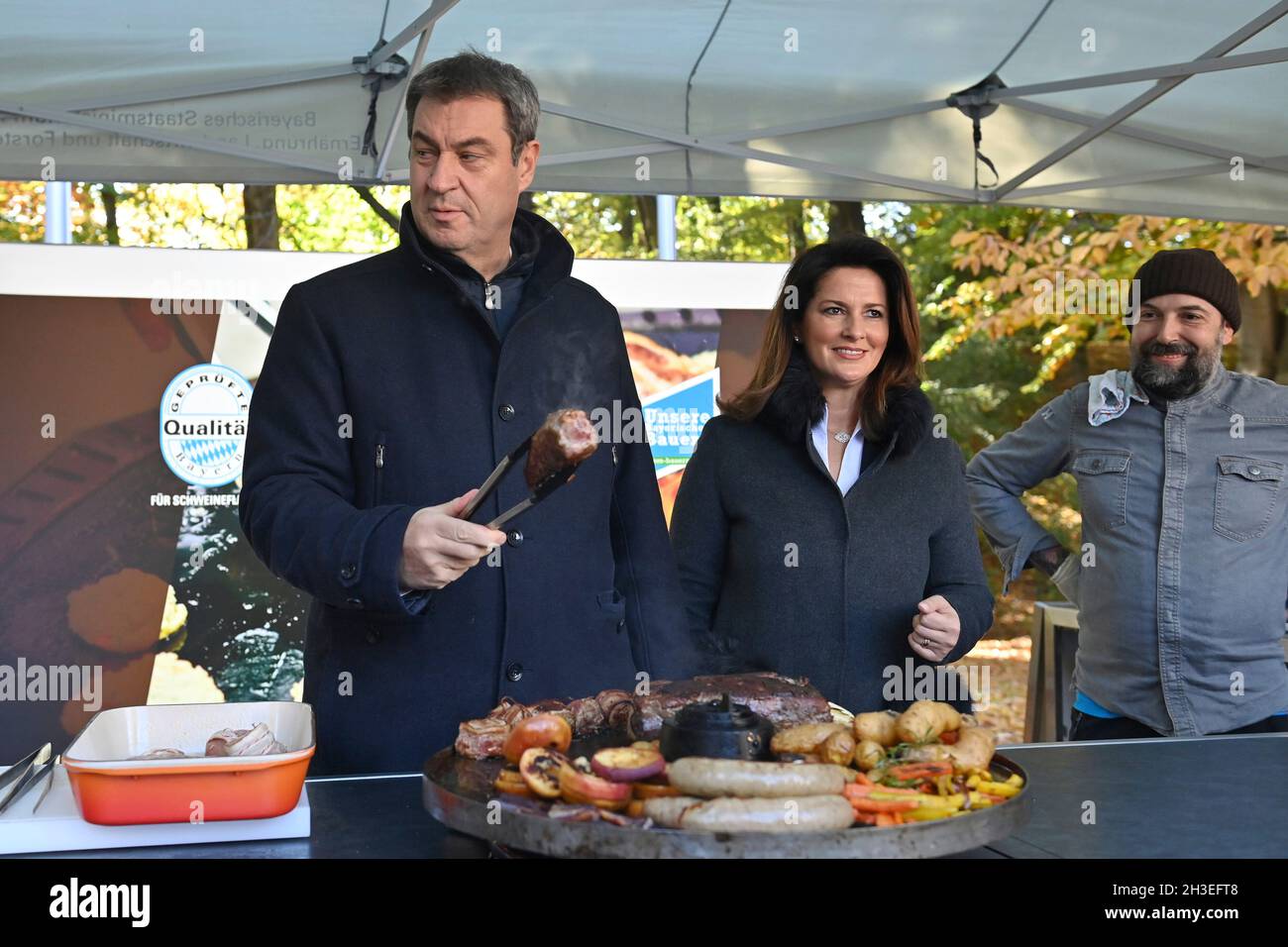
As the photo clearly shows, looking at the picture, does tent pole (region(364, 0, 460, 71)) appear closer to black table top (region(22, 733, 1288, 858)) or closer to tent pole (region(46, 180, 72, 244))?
tent pole (region(46, 180, 72, 244))

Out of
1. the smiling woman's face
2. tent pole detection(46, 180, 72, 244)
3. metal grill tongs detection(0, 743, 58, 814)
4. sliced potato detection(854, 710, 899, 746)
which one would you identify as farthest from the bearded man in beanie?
tent pole detection(46, 180, 72, 244)

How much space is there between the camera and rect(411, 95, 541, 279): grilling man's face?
230 cm

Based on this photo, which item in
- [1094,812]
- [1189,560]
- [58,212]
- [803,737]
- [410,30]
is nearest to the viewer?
[803,737]

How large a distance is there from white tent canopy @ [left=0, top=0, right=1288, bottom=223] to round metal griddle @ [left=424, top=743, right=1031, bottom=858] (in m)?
2.50

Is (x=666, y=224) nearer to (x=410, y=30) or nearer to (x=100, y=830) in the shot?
(x=410, y=30)

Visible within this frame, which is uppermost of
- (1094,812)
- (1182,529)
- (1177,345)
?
(1177,345)

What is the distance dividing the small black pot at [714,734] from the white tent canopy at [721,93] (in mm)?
2359

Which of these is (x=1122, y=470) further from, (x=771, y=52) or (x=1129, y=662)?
(x=771, y=52)

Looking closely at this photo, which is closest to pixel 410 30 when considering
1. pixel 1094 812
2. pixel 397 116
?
pixel 397 116

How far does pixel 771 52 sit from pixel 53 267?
240 centimetres

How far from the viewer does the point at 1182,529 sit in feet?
10.8

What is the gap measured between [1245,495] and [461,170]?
7.01 feet

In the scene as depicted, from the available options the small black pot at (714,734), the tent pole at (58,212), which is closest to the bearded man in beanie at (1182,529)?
the small black pot at (714,734)
